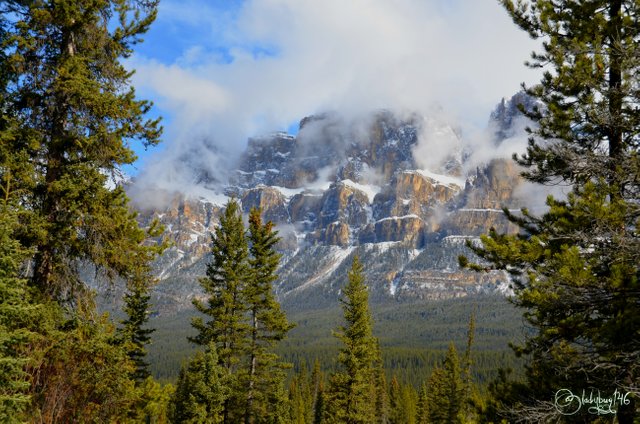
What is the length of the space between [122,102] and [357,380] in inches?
987

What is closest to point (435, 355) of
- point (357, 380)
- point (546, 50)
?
point (357, 380)

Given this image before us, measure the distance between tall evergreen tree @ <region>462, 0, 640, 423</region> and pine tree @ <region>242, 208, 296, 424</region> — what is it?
17105mm

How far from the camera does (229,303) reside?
24.8m

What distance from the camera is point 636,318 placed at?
795cm

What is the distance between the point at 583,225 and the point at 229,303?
18.8 m

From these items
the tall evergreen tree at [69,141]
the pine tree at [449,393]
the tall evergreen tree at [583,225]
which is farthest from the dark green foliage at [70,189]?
the pine tree at [449,393]

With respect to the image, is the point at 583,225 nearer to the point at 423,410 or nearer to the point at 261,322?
the point at 261,322

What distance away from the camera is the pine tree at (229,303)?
986 inches

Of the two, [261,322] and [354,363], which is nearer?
[261,322]

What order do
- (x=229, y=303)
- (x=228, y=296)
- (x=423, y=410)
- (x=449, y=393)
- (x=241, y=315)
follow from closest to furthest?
(x=228, y=296) < (x=229, y=303) < (x=241, y=315) < (x=449, y=393) < (x=423, y=410)

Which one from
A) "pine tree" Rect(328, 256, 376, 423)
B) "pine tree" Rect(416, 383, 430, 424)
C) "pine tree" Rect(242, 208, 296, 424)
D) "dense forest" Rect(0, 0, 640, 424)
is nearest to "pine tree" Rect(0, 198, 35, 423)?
"dense forest" Rect(0, 0, 640, 424)

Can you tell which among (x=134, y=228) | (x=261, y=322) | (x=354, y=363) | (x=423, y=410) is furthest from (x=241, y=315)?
(x=423, y=410)

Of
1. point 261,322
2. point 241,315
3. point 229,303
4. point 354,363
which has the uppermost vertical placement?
point 229,303

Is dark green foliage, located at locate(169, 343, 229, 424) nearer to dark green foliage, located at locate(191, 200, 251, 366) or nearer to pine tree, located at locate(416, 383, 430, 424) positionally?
dark green foliage, located at locate(191, 200, 251, 366)
